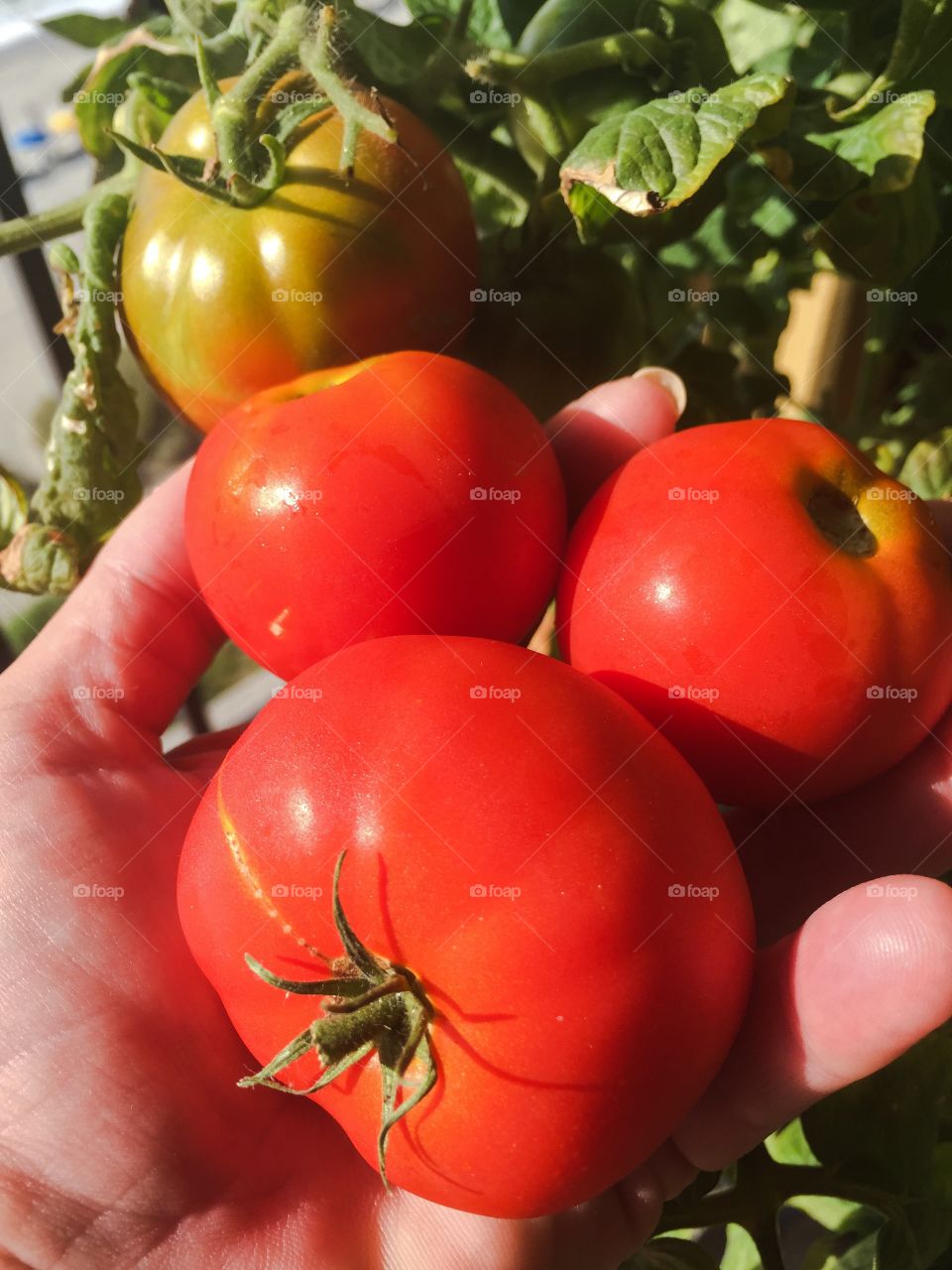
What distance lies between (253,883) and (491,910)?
0.16 meters

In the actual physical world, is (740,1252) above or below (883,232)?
below

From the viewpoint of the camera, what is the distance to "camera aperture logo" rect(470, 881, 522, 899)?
2.05 feet

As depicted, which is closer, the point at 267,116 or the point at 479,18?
the point at 267,116

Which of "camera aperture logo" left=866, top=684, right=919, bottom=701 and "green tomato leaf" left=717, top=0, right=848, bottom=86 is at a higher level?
"green tomato leaf" left=717, top=0, right=848, bottom=86

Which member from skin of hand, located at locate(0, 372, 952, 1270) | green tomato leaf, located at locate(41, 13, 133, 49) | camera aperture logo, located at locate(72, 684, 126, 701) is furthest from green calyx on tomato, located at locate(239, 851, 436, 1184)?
green tomato leaf, located at locate(41, 13, 133, 49)

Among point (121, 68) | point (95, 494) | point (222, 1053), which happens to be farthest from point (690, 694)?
point (121, 68)

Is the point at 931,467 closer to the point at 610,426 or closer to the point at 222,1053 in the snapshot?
the point at 610,426

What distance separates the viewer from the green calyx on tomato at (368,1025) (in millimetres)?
588

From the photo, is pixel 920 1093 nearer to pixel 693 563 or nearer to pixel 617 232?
pixel 693 563

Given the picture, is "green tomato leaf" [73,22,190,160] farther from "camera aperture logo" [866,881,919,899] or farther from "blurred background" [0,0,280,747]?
"camera aperture logo" [866,881,919,899]

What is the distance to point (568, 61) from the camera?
94cm

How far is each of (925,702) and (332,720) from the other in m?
0.45

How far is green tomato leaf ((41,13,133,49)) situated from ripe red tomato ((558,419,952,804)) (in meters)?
0.77

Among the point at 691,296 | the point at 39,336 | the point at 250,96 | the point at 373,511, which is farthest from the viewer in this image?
the point at 39,336
